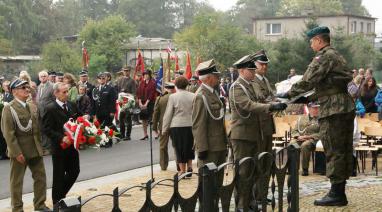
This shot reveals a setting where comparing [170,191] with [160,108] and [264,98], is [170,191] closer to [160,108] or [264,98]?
[264,98]

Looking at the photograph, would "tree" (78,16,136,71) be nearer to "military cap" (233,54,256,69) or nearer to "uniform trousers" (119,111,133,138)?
"uniform trousers" (119,111,133,138)

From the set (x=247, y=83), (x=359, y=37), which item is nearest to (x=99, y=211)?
(x=247, y=83)

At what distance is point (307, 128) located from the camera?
42.4ft

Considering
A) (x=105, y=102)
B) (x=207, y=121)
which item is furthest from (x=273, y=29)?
(x=207, y=121)

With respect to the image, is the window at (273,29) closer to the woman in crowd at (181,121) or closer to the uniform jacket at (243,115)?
the woman in crowd at (181,121)

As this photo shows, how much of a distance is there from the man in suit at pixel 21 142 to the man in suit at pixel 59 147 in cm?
19

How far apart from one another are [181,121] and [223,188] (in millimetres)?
6640

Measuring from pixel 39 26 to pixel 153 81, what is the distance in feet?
220

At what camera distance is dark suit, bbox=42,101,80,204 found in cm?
901

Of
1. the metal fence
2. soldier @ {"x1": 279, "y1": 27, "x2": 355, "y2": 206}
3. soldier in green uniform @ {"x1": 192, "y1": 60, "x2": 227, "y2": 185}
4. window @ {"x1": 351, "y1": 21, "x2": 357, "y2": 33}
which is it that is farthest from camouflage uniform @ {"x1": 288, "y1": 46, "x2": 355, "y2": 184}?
window @ {"x1": 351, "y1": 21, "x2": 357, "y2": 33}

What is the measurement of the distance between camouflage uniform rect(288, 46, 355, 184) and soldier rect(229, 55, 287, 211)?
2.00ft

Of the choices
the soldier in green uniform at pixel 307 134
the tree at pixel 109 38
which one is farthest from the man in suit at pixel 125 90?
the tree at pixel 109 38

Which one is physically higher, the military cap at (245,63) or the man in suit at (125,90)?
the military cap at (245,63)

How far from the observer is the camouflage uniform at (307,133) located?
12242 mm
